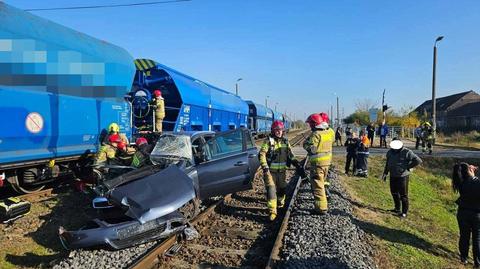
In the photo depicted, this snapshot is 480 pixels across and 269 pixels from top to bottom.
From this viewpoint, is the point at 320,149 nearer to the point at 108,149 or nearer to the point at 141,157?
the point at 141,157

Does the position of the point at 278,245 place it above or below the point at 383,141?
below

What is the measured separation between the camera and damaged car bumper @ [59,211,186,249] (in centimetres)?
540

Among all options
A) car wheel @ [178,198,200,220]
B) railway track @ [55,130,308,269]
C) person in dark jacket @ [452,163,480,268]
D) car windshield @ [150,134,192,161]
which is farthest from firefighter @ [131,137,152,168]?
person in dark jacket @ [452,163,480,268]

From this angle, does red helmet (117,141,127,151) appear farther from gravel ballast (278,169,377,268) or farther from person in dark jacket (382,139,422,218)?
person in dark jacket (382,139,422,218)

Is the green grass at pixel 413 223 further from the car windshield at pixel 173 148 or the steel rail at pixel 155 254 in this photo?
the car windshield at pixel 173 148

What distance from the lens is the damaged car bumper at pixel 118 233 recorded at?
5398 mm

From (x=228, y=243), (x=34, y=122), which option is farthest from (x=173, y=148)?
(x=34, y=122)

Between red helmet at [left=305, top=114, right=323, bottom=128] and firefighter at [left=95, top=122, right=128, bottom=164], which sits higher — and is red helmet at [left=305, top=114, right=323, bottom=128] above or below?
above

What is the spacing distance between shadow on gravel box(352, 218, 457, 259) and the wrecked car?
2386 mm

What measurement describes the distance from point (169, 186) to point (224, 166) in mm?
1789

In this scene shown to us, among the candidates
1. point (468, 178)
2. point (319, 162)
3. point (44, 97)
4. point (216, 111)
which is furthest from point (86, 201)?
point (216, 111)

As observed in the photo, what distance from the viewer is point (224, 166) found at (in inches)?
309

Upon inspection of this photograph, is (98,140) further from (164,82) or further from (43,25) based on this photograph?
(164,82)

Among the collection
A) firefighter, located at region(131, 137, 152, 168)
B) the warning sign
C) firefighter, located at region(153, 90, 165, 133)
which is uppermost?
firefighter, located at region(153, 90, 165, 133)
